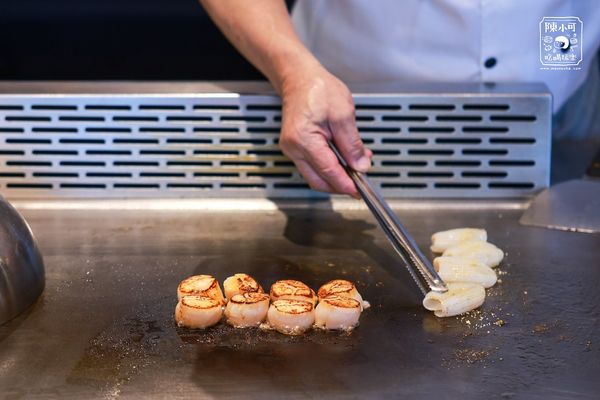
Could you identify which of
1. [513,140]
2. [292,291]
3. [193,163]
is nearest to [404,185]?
[513,140]

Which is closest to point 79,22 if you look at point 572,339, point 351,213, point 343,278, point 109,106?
point 109,106

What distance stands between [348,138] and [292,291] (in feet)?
1.28

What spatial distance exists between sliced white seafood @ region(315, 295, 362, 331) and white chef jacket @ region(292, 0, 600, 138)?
3.00 feet

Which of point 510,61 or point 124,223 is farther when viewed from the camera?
point 510,61

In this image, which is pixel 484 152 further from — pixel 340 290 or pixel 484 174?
pixel 340 290

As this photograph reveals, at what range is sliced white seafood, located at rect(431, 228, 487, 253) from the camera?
1605mm

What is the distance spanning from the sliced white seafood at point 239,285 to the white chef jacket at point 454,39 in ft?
2.87

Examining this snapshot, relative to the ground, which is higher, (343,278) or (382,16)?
(382,16)

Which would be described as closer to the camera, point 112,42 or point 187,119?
point 187,119

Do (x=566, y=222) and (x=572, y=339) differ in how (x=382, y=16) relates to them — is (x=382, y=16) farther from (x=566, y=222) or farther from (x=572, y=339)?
(x=572, y=339)

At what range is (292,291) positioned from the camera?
54.2 inches

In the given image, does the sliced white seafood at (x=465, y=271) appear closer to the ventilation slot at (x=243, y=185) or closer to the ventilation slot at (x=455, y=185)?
the ventilation slot at (x=455, y=185)

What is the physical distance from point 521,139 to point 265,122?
0.56 m

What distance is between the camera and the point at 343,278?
150 cm
